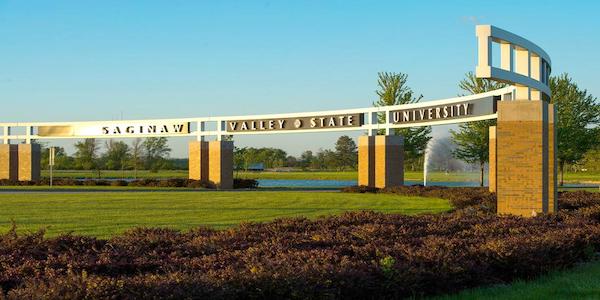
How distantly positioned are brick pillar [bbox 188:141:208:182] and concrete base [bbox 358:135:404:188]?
36.1ft

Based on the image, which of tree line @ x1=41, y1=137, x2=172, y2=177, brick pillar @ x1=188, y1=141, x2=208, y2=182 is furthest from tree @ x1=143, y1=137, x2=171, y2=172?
brick pillar @ x1=188, y1=141, x2=208, y2=182

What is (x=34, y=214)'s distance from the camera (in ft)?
62.2

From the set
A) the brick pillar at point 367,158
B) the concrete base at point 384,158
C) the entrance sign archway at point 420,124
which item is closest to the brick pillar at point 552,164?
the entrance sign archway at point 420,124

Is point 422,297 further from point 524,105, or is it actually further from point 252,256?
point 524,105

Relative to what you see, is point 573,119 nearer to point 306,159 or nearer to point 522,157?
point 522,157

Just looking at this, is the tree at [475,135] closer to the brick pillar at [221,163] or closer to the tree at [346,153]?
the brick pillar at [221,163]

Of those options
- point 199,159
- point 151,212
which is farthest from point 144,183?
point 151,212

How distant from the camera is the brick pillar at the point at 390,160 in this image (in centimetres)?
3641

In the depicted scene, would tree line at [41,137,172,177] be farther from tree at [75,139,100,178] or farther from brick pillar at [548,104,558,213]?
brick pillar at [548,104,558,213]

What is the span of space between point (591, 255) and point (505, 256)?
9.68 feet

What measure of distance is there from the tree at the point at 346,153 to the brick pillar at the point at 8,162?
76.8 metres

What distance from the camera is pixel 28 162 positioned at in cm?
4766

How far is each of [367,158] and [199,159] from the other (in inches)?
457

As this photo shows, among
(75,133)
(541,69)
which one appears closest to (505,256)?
(541,69)
